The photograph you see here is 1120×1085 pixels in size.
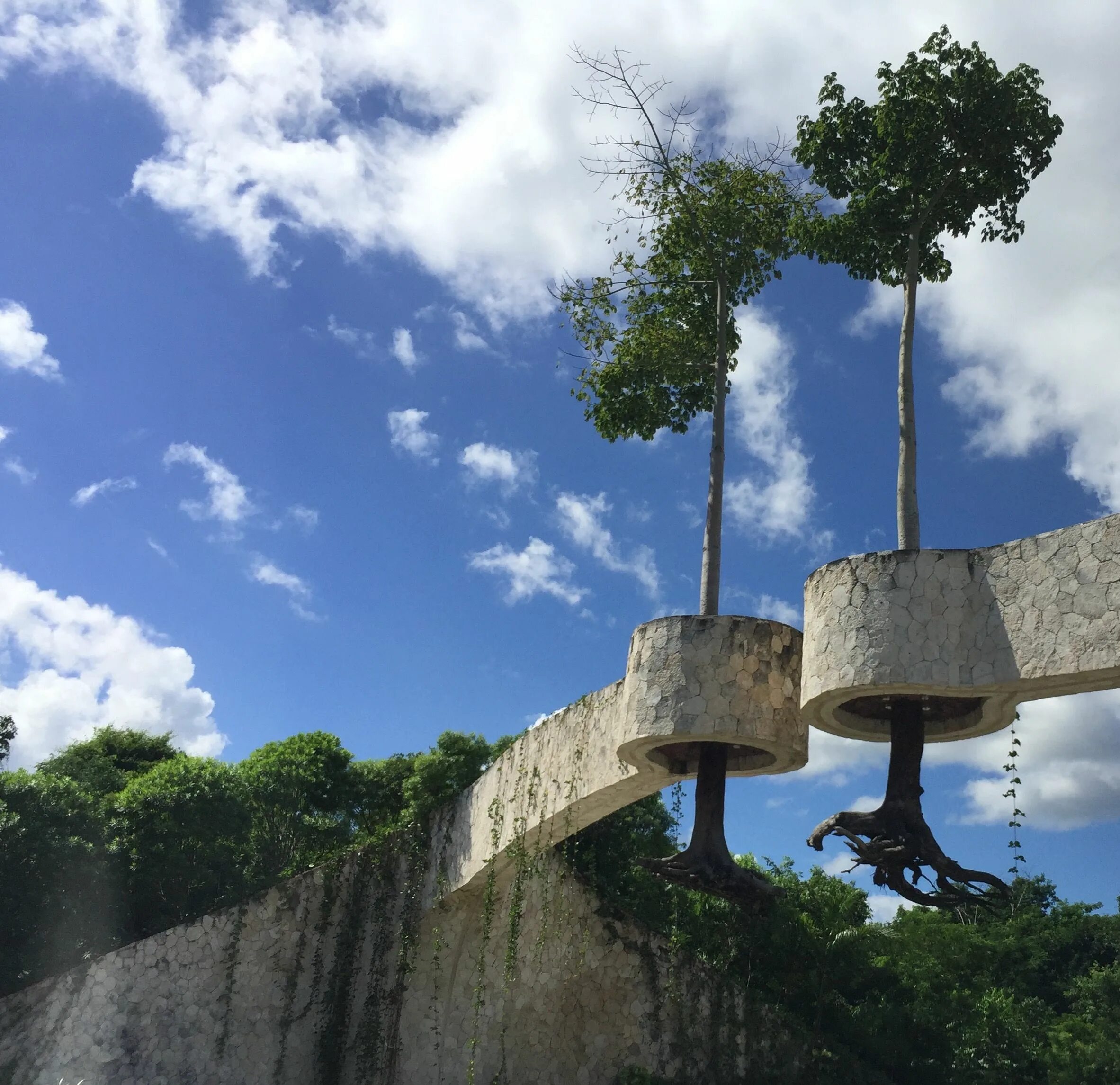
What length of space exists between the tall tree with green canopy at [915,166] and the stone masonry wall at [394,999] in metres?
6.13

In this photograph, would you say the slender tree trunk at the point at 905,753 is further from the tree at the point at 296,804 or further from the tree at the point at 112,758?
the tree at the point at 112,758

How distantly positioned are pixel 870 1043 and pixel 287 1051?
21.0 ft

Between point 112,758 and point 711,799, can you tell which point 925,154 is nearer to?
point 711,799

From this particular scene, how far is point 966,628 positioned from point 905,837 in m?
1.36

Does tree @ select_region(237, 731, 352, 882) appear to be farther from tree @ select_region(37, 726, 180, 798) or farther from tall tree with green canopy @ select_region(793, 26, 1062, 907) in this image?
tall tree with green canopy @ select_region(793, 26, 1062, 907)

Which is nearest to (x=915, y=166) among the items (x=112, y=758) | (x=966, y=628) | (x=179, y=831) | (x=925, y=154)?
(x=925, y=154)

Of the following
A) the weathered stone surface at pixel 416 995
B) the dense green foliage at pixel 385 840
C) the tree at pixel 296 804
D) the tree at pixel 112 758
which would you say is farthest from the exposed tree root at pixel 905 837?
the tree at pixel 112 758

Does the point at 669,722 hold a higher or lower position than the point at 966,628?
lower

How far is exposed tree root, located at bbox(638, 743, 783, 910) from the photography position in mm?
8102

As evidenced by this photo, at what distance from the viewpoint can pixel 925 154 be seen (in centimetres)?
873

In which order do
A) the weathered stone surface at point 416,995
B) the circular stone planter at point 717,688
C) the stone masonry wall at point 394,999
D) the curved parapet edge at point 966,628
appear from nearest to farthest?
the curved parapet edge at point 966,628 < the circular stone planter at point 717,688 < the weathered stone surface at point 416,995 < the stone masonry wall at point 394,999

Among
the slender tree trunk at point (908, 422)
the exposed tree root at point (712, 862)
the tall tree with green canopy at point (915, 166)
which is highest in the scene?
the tall tree with green canopy at point (915, 166)

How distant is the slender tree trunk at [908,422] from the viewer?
7.98m

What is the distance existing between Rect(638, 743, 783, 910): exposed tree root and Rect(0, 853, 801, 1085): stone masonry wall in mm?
3509
